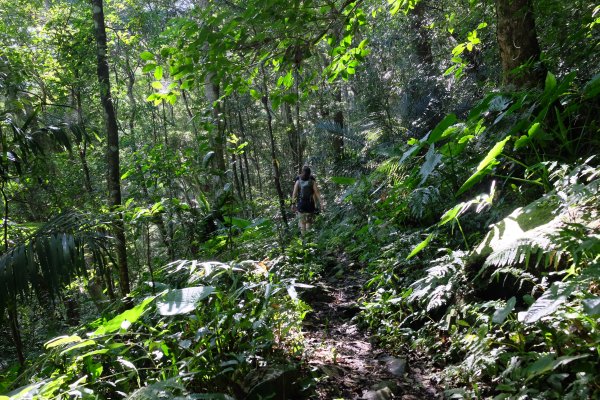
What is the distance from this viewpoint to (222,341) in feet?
8.64

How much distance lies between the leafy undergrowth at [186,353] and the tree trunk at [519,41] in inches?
113

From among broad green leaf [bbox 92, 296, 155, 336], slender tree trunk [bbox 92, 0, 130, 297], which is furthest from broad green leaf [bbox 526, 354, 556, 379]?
slender tree trunk [bbox 92, 0, 130, 297]

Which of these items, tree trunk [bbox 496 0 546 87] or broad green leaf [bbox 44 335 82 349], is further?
tree trunk [bbox 496 0 546 87]

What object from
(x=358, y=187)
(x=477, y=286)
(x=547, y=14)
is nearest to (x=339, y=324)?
(x=477, y=286)

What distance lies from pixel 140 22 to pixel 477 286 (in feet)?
27.9

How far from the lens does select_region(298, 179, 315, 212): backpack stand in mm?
8289

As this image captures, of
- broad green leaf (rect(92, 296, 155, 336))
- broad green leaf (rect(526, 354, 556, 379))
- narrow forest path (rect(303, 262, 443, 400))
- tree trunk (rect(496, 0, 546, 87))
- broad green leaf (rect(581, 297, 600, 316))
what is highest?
tree trunk (rect(496, 0, 546, 87))

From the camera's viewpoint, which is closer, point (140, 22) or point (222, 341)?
point (222, 341)

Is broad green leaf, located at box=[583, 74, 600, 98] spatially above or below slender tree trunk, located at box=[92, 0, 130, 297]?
below

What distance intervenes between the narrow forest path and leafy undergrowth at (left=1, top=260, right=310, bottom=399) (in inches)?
8.2

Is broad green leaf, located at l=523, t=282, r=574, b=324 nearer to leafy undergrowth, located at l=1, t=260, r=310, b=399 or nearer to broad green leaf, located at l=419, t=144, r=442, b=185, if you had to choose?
broad green leaf, located at l=419, t=144, r=442, b=185

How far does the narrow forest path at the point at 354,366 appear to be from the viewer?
2.60m

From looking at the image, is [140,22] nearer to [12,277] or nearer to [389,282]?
[12,277]

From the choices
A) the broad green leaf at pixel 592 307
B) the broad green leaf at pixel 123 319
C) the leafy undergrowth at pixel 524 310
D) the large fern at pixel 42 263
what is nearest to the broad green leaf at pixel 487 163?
the leafy undergrowth at pixel 524 310
